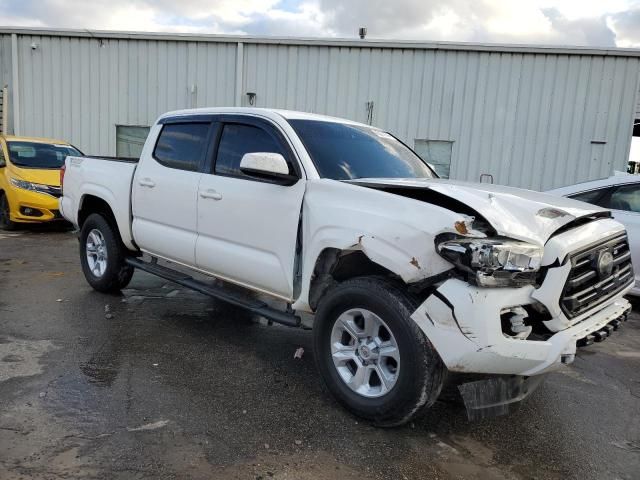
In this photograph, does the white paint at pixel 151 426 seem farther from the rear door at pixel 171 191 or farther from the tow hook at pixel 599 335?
the tow hook at pixel 599 335

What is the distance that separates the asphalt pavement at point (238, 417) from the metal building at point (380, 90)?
28.1ft

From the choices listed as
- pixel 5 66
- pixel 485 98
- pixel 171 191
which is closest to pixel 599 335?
pixel 171 191

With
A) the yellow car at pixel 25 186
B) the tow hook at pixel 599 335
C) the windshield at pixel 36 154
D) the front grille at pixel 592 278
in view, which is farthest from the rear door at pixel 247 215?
the windshield at pixel 36 154

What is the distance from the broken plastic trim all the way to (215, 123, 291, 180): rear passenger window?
216 centimetres

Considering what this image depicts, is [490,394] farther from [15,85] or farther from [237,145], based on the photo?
[15,85]

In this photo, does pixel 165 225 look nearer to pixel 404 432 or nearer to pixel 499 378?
pixel 404 432

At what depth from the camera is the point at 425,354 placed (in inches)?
107

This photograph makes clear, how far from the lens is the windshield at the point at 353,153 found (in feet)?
12.2

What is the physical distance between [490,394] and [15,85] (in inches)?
607

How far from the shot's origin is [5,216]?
973 centimetres

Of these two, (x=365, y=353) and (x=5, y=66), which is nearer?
(x=365, y=353)

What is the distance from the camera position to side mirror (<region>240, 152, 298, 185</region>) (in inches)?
134

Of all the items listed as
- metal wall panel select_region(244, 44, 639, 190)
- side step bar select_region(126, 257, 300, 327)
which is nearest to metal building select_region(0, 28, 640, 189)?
metal wall panel select_region(244, 44, 639, 190)

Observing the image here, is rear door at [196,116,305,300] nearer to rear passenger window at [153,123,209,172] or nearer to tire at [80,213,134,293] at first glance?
rear passenger window at [153,123,209,172]
